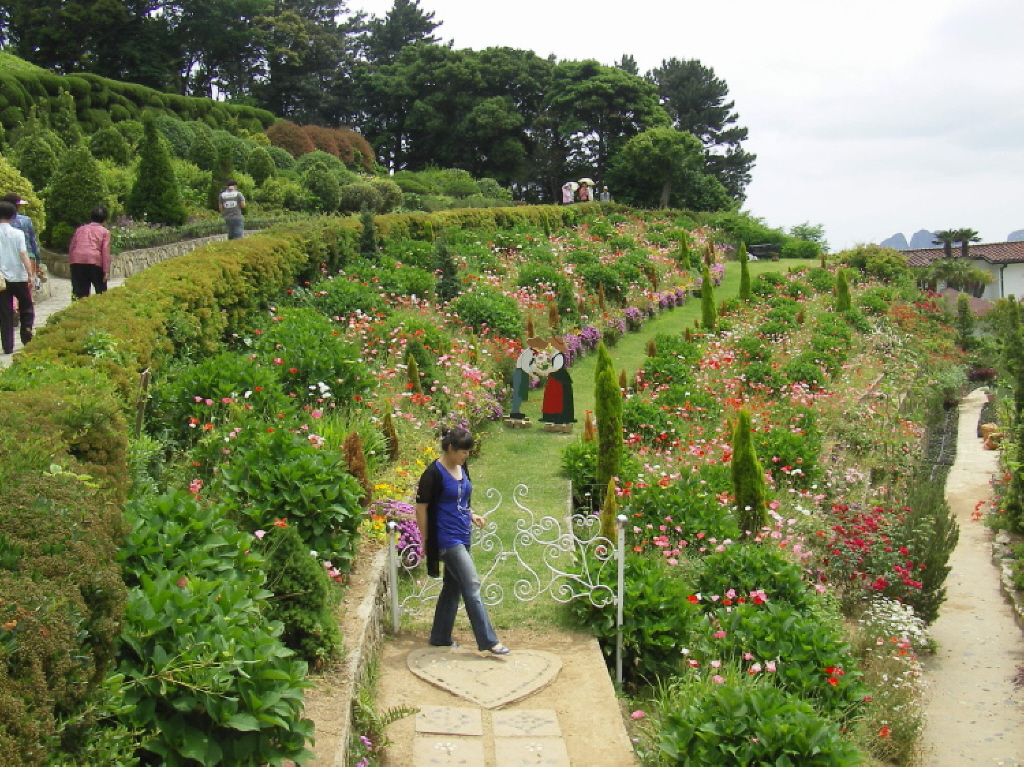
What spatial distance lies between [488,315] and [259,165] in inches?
539

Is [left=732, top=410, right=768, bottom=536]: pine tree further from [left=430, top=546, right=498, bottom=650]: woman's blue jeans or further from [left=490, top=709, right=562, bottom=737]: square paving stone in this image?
[left=490, top=709, right=562, bottom=737]: square paving stone

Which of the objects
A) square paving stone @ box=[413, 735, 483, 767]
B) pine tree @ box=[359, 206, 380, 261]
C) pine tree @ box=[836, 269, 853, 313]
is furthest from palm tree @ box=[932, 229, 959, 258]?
square paving stone @ box=[413, 735, 483, 767]

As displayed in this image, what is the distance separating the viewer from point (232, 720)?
141 inches

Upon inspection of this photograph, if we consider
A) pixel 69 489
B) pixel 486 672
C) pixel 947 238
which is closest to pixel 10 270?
pixel 486 672

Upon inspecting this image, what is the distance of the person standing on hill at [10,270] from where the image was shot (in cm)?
939

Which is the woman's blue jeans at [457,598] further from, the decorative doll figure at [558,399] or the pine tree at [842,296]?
the pine tree at [842,296]

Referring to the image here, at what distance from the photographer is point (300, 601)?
505 cm

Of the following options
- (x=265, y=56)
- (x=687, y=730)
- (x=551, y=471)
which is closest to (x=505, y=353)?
(x=551, y=471)

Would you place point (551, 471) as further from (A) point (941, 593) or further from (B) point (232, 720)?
(B) point (232, 720)

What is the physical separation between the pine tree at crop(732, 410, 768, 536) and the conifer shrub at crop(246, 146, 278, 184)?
65.1 feet

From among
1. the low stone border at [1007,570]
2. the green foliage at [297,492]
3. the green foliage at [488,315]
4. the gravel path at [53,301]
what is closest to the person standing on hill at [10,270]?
the gravel path at [53,301]

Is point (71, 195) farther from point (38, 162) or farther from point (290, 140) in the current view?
point (290, 140)

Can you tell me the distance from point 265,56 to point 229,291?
38381 millimetres

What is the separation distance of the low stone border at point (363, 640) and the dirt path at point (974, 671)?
3998mm
